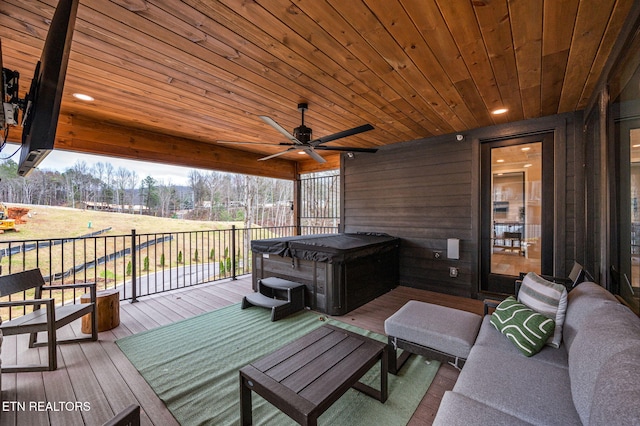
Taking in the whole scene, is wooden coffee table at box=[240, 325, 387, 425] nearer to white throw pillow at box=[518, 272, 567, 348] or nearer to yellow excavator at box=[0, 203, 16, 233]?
white throw pillow at box=[518, 272, 567, 348]

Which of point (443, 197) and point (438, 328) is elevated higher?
point (443, 197)

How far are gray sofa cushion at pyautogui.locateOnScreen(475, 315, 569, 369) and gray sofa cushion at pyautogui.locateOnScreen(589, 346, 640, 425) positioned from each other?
75cm

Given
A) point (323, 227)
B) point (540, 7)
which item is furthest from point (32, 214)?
point (540, 7)

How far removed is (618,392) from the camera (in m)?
0.86

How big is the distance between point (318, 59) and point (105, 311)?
3.52 m

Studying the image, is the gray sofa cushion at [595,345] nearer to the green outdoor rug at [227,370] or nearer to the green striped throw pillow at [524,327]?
the green striped throw pillow at [524,327]

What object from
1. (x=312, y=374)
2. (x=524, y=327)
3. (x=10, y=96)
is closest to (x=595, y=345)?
(x=524, y=327)

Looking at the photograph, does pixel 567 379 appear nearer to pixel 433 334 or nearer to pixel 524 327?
pixel 524 327

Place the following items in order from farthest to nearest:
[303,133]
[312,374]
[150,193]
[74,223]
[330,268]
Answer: [150,193] → [74,223] → [330,268] → [303,133] → [312,374]

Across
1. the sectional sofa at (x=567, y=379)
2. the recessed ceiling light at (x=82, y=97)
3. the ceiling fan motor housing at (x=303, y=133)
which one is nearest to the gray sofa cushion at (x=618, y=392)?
the sectional sofa at (x=567, y=379)

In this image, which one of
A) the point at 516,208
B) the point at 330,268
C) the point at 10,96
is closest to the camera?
the point at 10,96

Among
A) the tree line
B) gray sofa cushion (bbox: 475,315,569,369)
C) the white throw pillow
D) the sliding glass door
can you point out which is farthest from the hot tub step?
the tree line

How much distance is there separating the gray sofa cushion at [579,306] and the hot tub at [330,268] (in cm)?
214

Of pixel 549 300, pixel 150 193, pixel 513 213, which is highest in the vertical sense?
pixel 150 193
